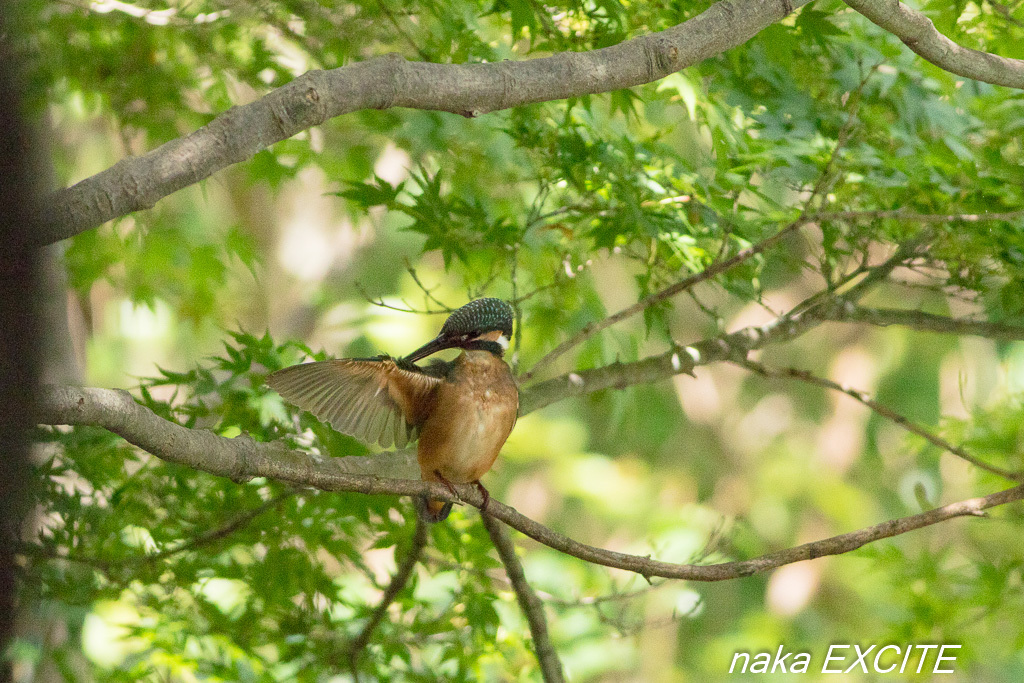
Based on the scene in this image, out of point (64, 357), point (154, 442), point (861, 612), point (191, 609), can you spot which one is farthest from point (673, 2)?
point (861, 612)

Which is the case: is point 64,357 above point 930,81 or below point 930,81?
below

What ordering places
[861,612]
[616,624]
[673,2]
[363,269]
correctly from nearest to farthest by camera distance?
1. [673,2]
2. [616,624]
3. [363,269]
4. [861,612]

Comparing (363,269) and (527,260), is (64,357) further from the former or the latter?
(363,269)

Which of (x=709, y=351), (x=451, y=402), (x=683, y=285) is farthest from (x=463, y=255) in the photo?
(x=709, y=351)

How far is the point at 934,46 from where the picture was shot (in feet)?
5.54

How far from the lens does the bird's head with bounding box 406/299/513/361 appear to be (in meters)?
2.09

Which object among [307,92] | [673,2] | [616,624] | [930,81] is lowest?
[616,624]

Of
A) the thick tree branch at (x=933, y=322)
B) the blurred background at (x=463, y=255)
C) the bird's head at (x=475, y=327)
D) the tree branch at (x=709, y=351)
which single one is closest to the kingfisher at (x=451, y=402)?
the bird's head at (x=475, y=327)

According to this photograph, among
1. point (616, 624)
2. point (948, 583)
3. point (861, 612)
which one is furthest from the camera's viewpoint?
point (861, 612)

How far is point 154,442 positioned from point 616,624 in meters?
1.44

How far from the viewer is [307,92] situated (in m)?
1.37

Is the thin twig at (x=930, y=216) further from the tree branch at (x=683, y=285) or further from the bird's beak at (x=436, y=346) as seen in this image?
the bird's beak at (x=436, y=346)

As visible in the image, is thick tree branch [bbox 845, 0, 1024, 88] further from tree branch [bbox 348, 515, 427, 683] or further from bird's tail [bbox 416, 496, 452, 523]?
tree branch [bbox 348, 515, 427, 683]

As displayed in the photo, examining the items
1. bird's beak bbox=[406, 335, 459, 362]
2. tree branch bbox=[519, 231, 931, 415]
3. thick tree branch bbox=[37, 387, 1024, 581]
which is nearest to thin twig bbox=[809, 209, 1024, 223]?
tree branch bbox=[519, 231, 931, 415]
